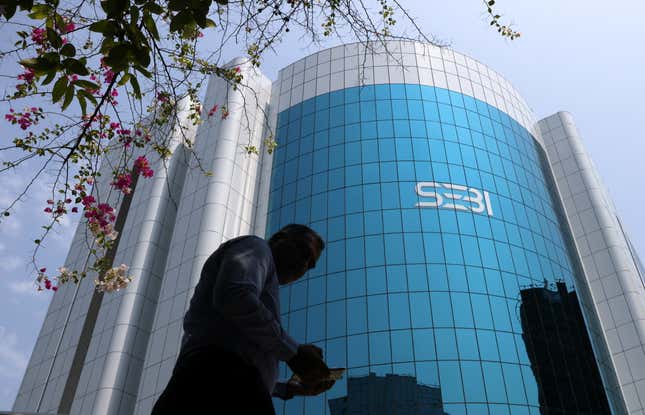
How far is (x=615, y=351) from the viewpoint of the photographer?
94.6ft

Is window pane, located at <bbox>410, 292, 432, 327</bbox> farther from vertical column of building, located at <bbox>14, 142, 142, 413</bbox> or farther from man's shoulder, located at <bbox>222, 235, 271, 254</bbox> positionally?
man's shoulder, located at <bbox>222, 235, 271, 254</bbox>

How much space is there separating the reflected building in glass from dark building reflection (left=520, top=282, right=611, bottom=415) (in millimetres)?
85

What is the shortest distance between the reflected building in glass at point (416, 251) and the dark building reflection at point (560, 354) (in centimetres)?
8

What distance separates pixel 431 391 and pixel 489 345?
347 cm

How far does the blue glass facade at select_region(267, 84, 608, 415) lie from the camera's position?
23.8m

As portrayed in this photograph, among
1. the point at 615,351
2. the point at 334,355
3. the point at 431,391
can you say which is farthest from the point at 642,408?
the point at 334,355

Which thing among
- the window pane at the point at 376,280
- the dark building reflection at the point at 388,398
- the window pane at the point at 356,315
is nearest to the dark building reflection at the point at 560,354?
the dark building reflection at the point at 388,398

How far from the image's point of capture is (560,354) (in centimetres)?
2581

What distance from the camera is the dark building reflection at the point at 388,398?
74.2ft

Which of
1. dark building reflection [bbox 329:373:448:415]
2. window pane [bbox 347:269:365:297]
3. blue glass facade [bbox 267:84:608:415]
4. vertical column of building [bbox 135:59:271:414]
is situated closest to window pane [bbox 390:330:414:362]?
blue glass facade [bbox 267:84:608:415]

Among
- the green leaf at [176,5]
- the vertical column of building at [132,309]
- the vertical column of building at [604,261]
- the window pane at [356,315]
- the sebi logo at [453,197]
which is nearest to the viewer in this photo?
the green leaf at [176,5]

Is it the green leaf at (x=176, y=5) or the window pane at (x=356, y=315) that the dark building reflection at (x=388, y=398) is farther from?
the green leaf at (x=176, y=5)

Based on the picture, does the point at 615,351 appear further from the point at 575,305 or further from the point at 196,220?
the point at 196,220

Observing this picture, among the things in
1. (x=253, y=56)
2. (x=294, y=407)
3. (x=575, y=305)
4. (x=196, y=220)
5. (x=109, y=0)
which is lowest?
(x=109, y=0)
